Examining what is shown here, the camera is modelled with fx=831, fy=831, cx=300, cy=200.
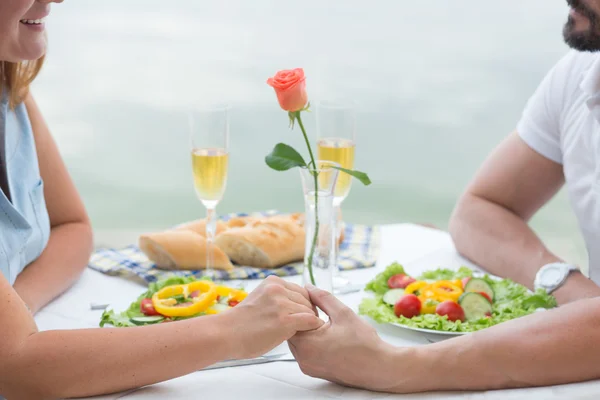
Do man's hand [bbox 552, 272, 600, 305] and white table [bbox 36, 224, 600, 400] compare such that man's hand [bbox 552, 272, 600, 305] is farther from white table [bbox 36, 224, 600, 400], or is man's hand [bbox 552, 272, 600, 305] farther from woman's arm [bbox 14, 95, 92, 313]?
woman's arm [bbox 14, 95, 92, 313]

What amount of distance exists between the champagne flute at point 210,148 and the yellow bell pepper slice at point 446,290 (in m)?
0.49

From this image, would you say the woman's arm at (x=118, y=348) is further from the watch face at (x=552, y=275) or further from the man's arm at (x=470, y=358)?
the watch face at (x=552, y=275)

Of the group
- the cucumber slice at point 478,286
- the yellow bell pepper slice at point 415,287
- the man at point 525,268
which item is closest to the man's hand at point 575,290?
the man at point 525,268

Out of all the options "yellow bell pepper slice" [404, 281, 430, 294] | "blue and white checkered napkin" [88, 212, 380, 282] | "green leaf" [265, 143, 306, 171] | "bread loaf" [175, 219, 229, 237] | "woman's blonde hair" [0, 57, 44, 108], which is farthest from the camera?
"bread loaf" [175, 219, 229, 237]

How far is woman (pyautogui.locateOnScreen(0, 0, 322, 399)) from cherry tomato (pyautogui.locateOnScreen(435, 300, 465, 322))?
27cm

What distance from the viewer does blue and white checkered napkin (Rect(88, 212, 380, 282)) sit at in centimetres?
189

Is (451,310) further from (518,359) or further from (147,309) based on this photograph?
(147,309)

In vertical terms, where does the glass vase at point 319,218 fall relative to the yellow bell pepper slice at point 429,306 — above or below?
above

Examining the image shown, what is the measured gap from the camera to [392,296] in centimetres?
A: 165

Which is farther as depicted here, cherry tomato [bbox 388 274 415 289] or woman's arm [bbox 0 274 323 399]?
cherry tomato [bbox 388 274 415 289]

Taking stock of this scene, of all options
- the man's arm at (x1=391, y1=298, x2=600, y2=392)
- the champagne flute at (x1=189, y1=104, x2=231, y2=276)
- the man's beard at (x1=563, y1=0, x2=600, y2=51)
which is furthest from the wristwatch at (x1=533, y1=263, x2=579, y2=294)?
the champagne flute at (x1=189, y1=104, x2=231, y2=276)

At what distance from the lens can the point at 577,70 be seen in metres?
1.95

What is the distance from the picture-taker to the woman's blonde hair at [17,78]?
176 cm

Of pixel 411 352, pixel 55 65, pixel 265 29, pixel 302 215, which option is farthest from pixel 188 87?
pixel 411 352
